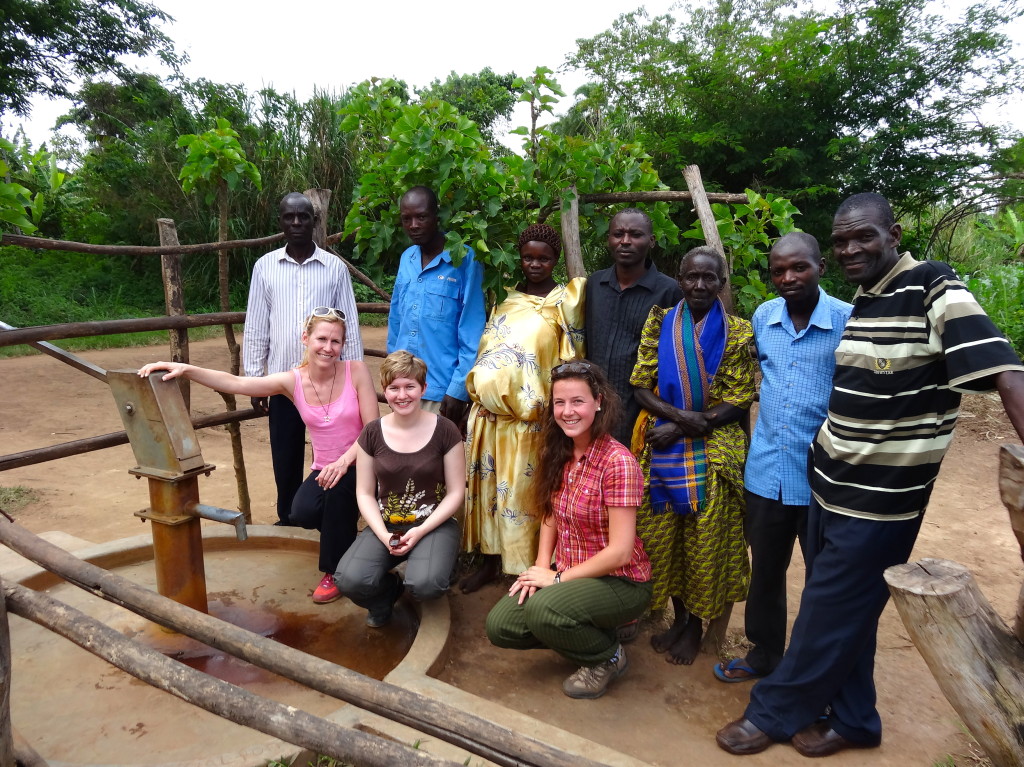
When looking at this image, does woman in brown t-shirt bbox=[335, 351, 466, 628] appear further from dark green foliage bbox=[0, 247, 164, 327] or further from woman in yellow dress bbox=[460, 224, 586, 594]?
dark green foliage bbox=[0, 247, 164, 327]

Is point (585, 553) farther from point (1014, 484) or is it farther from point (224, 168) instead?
point (224, 168)

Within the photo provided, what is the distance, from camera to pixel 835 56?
322 inches

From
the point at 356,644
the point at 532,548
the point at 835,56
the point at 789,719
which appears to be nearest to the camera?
the point at 789,719

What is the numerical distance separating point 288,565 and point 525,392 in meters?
1.50

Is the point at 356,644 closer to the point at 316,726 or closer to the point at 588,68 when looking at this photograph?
the point at 316,726

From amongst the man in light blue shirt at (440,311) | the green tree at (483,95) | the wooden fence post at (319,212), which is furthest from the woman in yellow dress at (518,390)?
the green tree at (483,95)

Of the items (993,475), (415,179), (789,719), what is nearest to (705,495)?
(789,719)

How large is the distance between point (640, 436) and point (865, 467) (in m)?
0.91

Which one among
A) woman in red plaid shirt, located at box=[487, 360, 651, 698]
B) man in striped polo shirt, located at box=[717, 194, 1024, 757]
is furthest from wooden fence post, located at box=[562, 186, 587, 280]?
man in striped polo shirt, located at box=[717, 194, 1024, 757]

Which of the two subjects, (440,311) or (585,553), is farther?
(440,311)

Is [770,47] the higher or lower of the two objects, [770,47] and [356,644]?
the higher

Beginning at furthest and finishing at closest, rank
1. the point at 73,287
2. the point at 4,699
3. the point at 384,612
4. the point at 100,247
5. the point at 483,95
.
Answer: the point at 483,95
the point at 73,287
the point at 100,247
the point at 384,612
the point at 4,699

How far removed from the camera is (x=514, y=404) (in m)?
2.98

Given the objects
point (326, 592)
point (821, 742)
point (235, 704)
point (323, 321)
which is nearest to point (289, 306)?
point (323, 321)
